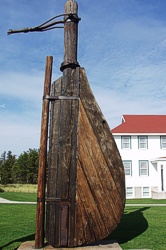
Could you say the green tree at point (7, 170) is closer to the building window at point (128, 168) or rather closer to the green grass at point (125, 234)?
the building window at point (128, 168)

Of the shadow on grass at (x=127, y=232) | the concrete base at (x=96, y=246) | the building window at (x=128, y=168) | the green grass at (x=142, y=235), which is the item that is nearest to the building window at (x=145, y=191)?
the building window at (x=128, y=168)

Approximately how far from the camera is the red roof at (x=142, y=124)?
82.2 feet

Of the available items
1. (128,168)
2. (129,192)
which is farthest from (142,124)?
(129,192)

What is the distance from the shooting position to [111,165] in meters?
4.55

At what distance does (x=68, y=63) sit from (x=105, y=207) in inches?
97.1

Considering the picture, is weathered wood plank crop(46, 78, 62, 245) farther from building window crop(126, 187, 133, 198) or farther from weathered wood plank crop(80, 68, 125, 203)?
building window crop(126, 187, 133, 198)

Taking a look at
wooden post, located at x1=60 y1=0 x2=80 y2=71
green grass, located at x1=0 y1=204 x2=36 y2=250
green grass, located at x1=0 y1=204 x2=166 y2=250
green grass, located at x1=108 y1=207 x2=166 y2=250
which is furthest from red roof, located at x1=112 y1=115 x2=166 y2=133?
wooden post, located at x1=60 y1=0 x2=80 y2=71

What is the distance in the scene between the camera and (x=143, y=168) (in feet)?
80.7

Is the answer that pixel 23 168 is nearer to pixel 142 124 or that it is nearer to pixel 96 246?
pixel 142 124

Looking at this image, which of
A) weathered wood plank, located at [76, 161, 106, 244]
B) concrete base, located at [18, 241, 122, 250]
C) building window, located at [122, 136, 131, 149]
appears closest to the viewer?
concrete base, located at [18, 241, 122, 250]

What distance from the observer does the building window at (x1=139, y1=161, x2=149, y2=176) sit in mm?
24516

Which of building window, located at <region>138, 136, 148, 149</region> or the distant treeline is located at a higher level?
building window, located at <region>138, 136, 148, 149</region>

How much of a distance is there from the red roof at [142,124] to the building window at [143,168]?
2860mm

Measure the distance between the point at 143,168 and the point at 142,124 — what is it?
430cm
